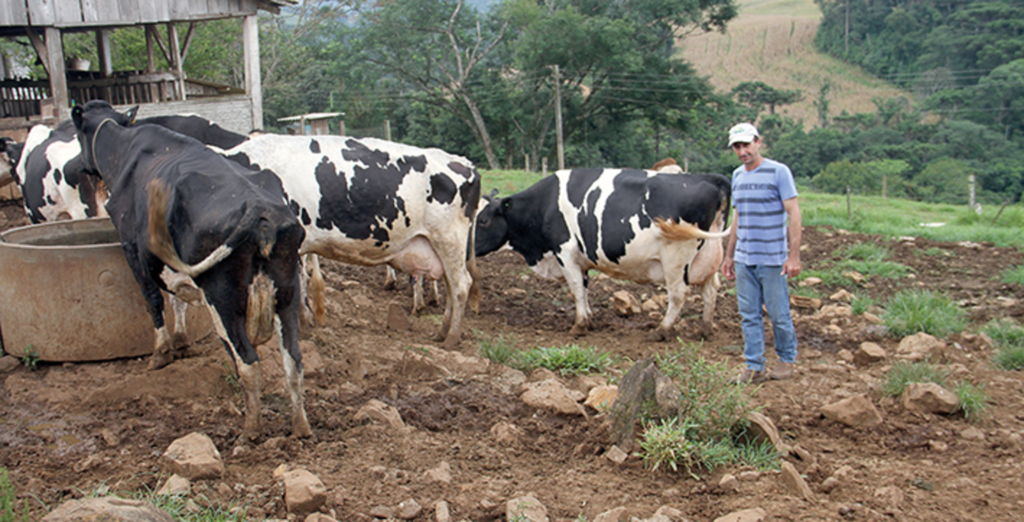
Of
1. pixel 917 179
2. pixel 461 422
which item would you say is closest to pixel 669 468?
pixel 461 422

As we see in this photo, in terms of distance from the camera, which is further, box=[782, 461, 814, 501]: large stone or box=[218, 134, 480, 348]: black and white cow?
box=[218, 134, 480, 348]: black and white cow

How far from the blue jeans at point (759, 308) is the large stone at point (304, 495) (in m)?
3.43

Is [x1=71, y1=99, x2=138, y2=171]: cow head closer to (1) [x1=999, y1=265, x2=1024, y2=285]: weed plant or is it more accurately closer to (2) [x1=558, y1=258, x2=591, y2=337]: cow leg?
(2) [x1=558, y1=258, x2=591, y2=337]: cow leg

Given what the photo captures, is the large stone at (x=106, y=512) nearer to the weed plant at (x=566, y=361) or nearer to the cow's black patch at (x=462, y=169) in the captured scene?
the weed plant at (x=566, y=361)

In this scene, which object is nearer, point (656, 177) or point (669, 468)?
point (669, 468)

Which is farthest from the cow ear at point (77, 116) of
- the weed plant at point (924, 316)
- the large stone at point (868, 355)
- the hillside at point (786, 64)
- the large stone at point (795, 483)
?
the hillside at point (786, 64)

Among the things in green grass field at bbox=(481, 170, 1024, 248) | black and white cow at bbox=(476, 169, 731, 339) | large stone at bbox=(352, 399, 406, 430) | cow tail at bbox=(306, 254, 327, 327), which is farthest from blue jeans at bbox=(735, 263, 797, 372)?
green grass field at bbox=(481, 170, 1024, 248)

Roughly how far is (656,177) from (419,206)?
8.04 ft

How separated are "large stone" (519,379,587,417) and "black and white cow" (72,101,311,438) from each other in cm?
142

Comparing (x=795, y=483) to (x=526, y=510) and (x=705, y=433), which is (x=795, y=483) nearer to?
(x=705, y=433)

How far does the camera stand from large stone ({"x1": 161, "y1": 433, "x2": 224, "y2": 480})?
137 inches

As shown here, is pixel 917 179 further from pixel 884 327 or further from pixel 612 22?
pixel 884 327

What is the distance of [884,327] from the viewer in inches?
273

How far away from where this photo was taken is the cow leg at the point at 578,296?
7.38 m
